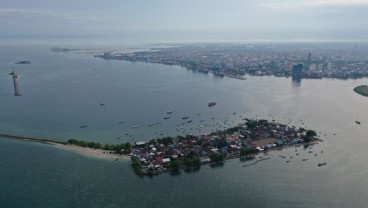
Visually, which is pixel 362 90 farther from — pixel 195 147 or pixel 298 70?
pixel 195 147

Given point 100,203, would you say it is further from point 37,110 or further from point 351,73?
point 351,73

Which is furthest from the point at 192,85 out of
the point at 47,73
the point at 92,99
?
the point at 47,73

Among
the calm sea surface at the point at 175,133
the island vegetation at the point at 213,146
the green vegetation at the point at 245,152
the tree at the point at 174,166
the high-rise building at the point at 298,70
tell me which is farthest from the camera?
the high-rise building at the point at 298,70

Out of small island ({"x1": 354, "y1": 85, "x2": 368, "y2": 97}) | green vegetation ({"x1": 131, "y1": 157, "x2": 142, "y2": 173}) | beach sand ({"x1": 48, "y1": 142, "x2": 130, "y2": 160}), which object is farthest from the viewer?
small island ({"x1": 354, "y1": 85, "x2": 368, "y2": 97})

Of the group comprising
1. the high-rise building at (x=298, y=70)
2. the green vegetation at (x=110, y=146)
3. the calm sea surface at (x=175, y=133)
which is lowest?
the calm sea surface at (x=175, y=133)

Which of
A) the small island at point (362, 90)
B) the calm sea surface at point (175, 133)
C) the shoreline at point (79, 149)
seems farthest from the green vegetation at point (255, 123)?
the small island at point (362, 90)

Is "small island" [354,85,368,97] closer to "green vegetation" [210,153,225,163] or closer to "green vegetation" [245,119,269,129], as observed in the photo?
"green vegetation" [245,119,269,129]

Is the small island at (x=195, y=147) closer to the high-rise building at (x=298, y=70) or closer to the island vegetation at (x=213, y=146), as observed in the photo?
the island vegetation at (x=213, y=146)

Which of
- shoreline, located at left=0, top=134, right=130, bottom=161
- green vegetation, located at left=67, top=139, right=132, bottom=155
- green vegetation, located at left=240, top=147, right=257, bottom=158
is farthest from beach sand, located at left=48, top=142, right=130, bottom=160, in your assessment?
green vegetation, located at left=240, top=147, right=257, bottom=158
